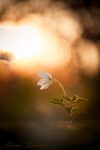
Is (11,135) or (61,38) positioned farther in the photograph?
(61,38)

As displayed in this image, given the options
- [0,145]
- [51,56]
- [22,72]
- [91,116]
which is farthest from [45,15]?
[0,145]

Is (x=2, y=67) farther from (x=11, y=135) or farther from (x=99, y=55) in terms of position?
(x=99, y=55)

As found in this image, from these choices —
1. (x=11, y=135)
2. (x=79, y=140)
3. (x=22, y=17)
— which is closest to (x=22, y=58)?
(x=22, y=17)

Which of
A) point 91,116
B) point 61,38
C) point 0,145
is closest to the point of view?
point 0,145

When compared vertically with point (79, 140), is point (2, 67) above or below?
above

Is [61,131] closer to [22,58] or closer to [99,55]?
[22,58]

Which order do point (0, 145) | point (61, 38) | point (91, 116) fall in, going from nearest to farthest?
point (0, 145) < point (91, 116) < point (61, 38)

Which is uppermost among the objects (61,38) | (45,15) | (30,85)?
(45,15)
